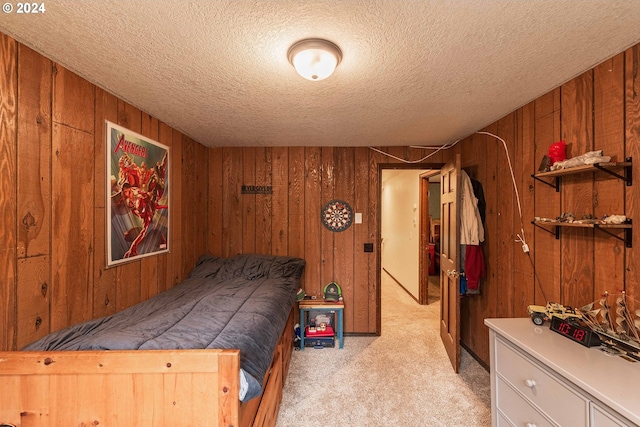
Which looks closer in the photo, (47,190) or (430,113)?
(47,190)

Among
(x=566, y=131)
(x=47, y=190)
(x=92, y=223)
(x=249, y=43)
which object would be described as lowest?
(x=92, y=223)

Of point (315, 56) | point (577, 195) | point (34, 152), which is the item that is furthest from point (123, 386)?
point (577, 195)

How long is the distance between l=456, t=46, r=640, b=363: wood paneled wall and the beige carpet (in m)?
0.47

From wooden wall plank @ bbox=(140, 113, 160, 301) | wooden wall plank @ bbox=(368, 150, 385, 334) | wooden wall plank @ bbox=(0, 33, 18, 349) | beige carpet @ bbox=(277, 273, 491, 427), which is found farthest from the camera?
wooden wall plank @ bbox=(368, 150, 385, 334)

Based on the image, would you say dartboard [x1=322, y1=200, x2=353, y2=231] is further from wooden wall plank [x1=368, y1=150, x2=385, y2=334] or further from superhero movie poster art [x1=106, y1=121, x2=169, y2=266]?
superhero movie poster art [x1=106, y1=121, x2=169, y2=266]

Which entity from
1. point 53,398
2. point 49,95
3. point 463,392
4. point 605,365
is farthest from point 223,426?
point 463,392

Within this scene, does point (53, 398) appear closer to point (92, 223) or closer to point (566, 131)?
point (92, 223)

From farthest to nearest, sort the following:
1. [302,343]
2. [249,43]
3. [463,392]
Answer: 1. [302,343]
2. [463,392]
3. [249,43]

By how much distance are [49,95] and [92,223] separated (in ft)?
2.37

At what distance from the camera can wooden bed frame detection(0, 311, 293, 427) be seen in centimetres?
99

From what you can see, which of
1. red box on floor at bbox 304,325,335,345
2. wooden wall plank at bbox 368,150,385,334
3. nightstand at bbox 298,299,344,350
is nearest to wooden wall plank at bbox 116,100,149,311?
nightstand at bbox 298,299,344,350

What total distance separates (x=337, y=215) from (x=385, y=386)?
175 cm

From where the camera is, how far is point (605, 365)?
1034 mm

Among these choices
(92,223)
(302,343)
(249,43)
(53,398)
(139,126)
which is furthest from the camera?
(302,343)
